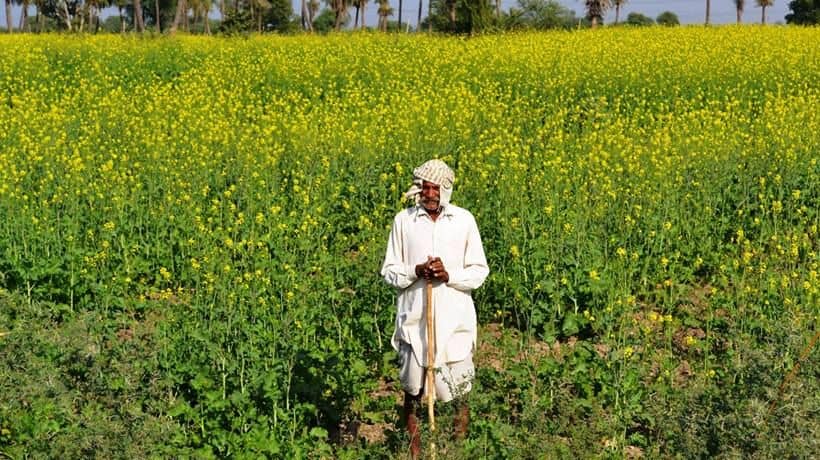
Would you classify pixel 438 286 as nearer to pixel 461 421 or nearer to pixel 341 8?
pixel 461 421

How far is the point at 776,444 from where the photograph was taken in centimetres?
438

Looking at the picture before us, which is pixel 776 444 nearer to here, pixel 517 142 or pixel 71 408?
pixel 71 408

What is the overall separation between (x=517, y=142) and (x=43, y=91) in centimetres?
866

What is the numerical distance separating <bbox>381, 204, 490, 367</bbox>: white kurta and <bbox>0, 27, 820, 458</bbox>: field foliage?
0.40 m

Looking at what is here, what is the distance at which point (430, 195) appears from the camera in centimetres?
497

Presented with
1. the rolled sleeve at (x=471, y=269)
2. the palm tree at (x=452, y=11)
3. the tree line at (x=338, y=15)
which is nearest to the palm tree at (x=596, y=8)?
the tree line at (x=338, y=15)

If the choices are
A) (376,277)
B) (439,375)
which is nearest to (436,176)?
(439,375)

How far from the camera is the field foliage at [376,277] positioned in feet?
17.5

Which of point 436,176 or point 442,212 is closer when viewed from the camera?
point 436,176

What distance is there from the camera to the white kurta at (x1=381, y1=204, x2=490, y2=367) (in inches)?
200

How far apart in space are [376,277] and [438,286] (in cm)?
195

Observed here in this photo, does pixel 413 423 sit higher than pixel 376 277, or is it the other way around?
pixel 376 277

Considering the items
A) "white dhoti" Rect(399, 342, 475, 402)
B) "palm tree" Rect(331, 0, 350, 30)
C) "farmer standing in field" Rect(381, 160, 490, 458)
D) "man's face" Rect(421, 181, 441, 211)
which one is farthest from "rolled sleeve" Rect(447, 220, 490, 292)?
"palm tree" Rect(331, 0, 350, 30)

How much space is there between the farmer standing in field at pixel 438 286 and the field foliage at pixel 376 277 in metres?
0.26
